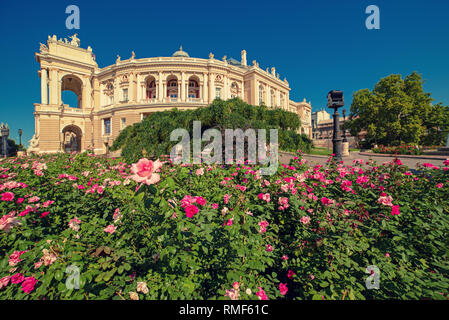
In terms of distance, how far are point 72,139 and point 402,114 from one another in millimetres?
54827

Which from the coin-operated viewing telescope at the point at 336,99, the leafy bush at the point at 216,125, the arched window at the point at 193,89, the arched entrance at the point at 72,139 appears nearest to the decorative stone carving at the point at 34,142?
the arched entrance at the point at 72,139

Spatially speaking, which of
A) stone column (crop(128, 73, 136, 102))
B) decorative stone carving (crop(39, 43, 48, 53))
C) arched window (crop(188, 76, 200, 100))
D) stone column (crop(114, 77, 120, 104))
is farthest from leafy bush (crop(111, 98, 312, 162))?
decorative stone carving (crop(39, 43, 48, 53))

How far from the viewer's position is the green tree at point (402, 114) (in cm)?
2019

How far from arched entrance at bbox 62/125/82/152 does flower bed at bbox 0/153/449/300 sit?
35904 millimetres

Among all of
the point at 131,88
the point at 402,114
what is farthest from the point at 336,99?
the point at 131,88

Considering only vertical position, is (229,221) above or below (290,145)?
below

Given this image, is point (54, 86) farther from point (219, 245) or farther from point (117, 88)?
point (219, 245)

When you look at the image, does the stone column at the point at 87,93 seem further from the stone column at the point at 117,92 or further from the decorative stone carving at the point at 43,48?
the stone column at the point at 117,92

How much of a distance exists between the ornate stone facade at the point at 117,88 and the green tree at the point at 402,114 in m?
16.0

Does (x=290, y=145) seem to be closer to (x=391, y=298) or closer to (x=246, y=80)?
(x=391, y=298)
